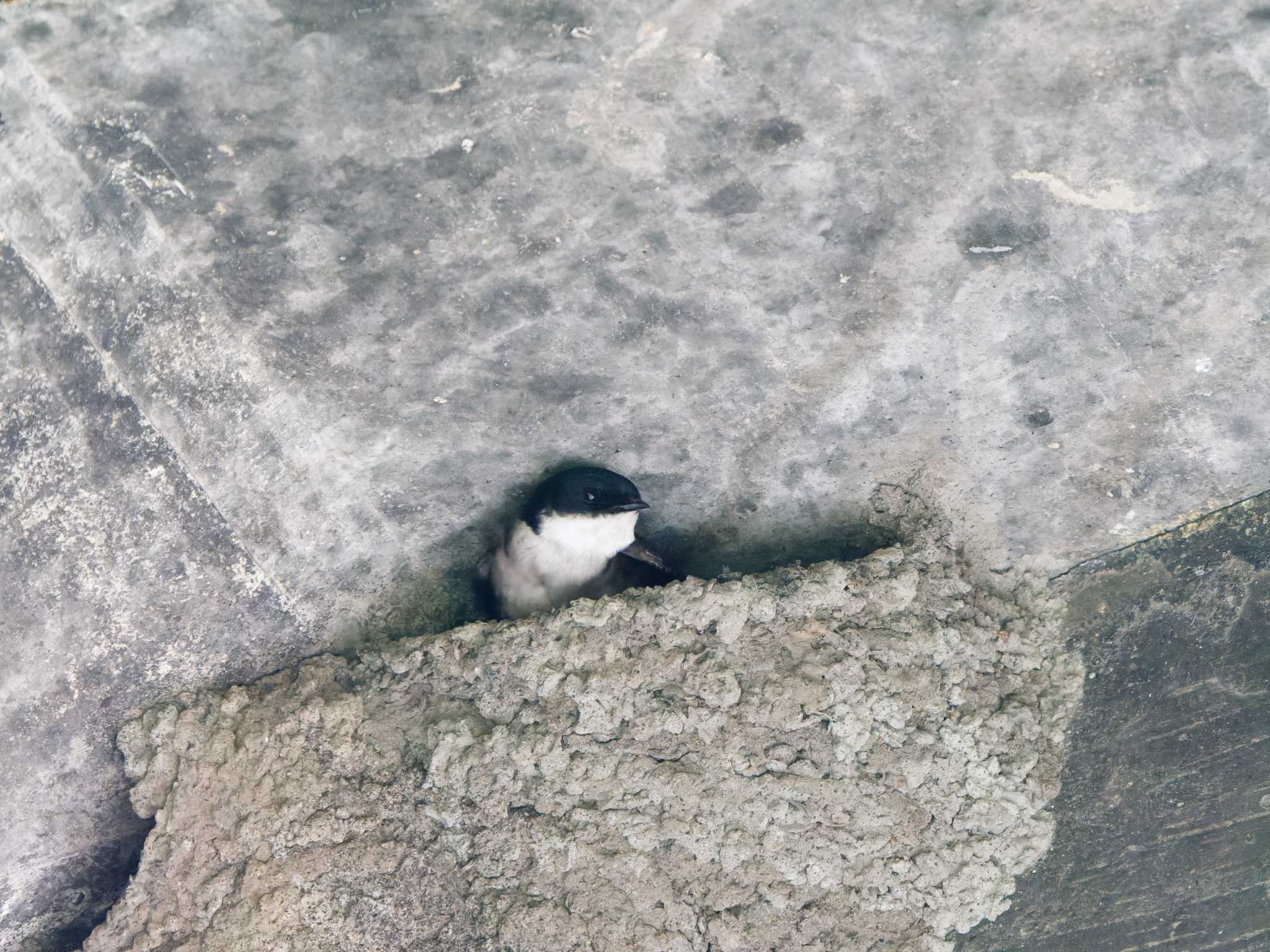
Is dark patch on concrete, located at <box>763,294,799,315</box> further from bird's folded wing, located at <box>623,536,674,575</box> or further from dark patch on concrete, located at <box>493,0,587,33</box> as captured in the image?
bird's folded wing, located at <box>623,536,674,575</box>

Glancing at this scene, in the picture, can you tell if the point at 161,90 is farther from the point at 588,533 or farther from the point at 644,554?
the point at 644,554

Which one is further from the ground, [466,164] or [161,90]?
[161,90]

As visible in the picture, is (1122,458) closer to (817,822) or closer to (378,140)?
(817,822)

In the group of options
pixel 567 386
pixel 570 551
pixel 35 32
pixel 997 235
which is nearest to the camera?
pixel 35 32

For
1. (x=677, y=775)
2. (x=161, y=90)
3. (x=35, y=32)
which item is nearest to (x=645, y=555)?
(x=677, y=775)

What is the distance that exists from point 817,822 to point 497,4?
2292 millimetres

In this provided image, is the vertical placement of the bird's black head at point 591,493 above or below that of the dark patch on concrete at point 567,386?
below

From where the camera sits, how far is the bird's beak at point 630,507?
3312 millimetres

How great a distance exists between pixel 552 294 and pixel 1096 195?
131 centimetres

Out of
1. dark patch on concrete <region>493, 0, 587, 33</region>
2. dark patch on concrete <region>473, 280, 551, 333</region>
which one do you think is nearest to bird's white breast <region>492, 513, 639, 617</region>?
dark patch on concrete <region>473, 280, 551, 333</region>

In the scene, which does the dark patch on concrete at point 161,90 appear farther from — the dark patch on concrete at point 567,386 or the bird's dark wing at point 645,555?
the bird's dark wing at point 645,555

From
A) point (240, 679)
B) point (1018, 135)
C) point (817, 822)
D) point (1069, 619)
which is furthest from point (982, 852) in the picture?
point (240, 679)

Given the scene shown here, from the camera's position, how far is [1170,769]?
3.22m

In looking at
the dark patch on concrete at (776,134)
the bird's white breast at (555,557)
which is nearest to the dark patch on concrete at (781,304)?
the dark patch on concrete at (776,134)
